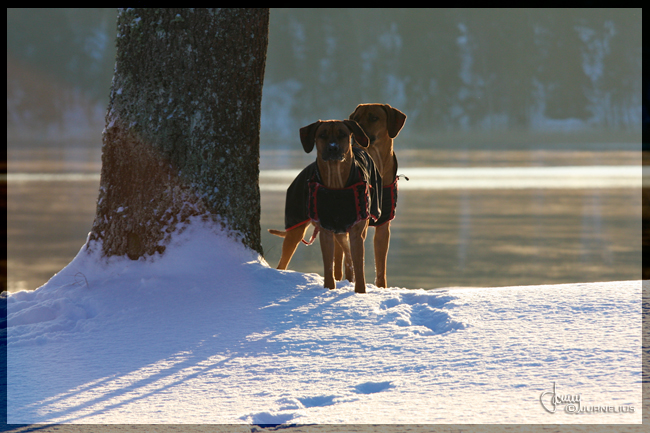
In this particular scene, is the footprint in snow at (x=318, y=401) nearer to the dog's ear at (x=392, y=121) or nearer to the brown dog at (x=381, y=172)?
the brown dog at (x=381, y=172)

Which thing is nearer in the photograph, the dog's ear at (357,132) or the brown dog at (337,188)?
the brown dog at (337,188)

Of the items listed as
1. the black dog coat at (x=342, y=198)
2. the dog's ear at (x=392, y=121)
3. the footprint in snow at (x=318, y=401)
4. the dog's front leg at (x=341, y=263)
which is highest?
the dog's ear at (x=392, y=121)

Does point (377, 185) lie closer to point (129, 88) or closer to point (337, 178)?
point (337, 178)

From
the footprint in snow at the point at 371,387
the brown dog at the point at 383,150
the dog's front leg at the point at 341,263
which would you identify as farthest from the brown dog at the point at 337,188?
the footprint in snow at the point at 371,387

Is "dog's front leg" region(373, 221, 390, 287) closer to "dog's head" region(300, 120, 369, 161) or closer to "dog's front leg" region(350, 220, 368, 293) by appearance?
"dog's front leg" region(350, 220, 368, 293)

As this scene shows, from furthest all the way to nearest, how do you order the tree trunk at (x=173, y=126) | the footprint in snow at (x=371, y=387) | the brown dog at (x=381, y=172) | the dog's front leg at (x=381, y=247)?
1. the dog's front leg at (x=381, y=247)
2. the brown dog at (x=381, y=172)
3. the tree trunk at (x=173, y=126)
4. the footprint in snow at (x=371, y=387)

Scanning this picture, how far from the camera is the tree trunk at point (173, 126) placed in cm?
591

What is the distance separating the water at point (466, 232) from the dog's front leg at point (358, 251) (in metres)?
2.14

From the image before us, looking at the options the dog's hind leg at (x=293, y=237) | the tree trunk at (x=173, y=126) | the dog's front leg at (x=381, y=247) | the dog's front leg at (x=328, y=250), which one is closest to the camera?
the dog's front leg at (x=328, y=250)

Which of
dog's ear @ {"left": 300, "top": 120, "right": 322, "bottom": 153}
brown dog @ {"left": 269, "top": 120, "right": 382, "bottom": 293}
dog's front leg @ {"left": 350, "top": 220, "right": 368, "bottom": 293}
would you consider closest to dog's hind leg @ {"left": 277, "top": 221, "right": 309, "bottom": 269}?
brown dog @ {"left": 269, "top": 120, "right": 382, "bottom": 293}

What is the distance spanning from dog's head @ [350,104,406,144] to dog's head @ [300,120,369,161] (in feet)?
2.54

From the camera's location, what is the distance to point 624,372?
4.16 m

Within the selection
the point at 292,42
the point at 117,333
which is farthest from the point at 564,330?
the point at 292,42

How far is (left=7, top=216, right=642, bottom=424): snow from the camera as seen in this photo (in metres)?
3.75
